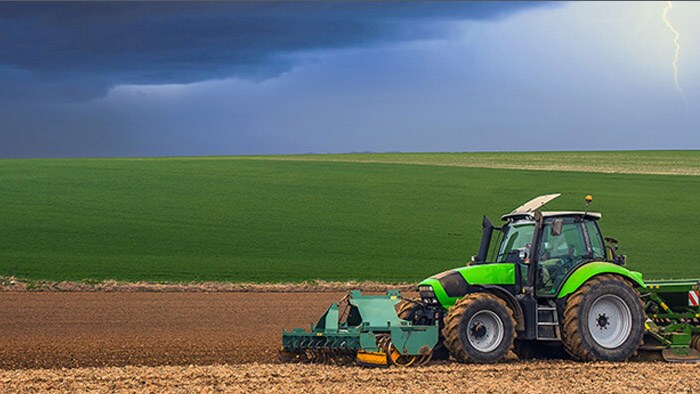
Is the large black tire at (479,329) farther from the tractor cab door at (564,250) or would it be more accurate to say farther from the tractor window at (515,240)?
the tractor window at (515,240)

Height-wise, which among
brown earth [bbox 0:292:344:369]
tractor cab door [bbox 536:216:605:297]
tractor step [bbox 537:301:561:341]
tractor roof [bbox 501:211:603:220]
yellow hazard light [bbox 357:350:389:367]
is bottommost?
brown earth [bbox 0:292:344:369]

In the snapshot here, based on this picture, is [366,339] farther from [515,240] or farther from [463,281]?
[515,240]

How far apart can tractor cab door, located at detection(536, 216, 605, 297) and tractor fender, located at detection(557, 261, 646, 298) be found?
9cm

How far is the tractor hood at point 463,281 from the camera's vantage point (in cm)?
1357

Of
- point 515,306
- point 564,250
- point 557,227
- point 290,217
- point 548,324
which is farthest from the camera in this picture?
point 290,217

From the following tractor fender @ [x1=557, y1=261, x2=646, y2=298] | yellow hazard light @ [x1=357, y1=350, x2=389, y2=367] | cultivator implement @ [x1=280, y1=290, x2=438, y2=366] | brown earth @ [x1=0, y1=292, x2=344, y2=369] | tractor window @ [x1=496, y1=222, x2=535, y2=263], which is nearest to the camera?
yellow hazard light @ [x1=357, y1=350, x2=389, y2=367]

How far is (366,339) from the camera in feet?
42.0

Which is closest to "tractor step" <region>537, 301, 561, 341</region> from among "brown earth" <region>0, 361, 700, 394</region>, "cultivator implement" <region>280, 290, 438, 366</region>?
"brown earth" <region>0, 361, 700, 394</region>

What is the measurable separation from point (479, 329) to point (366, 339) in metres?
1.63

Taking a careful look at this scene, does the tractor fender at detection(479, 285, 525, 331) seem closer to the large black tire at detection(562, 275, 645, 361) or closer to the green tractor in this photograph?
the green tractor

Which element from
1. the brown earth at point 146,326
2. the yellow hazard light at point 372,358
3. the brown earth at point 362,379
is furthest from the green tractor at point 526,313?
the brown earth at point 146,326

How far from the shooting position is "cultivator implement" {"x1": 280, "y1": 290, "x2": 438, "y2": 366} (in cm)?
1287

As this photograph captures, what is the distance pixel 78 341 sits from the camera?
621 inches

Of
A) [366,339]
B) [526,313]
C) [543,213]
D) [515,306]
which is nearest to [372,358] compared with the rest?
[366,339]
